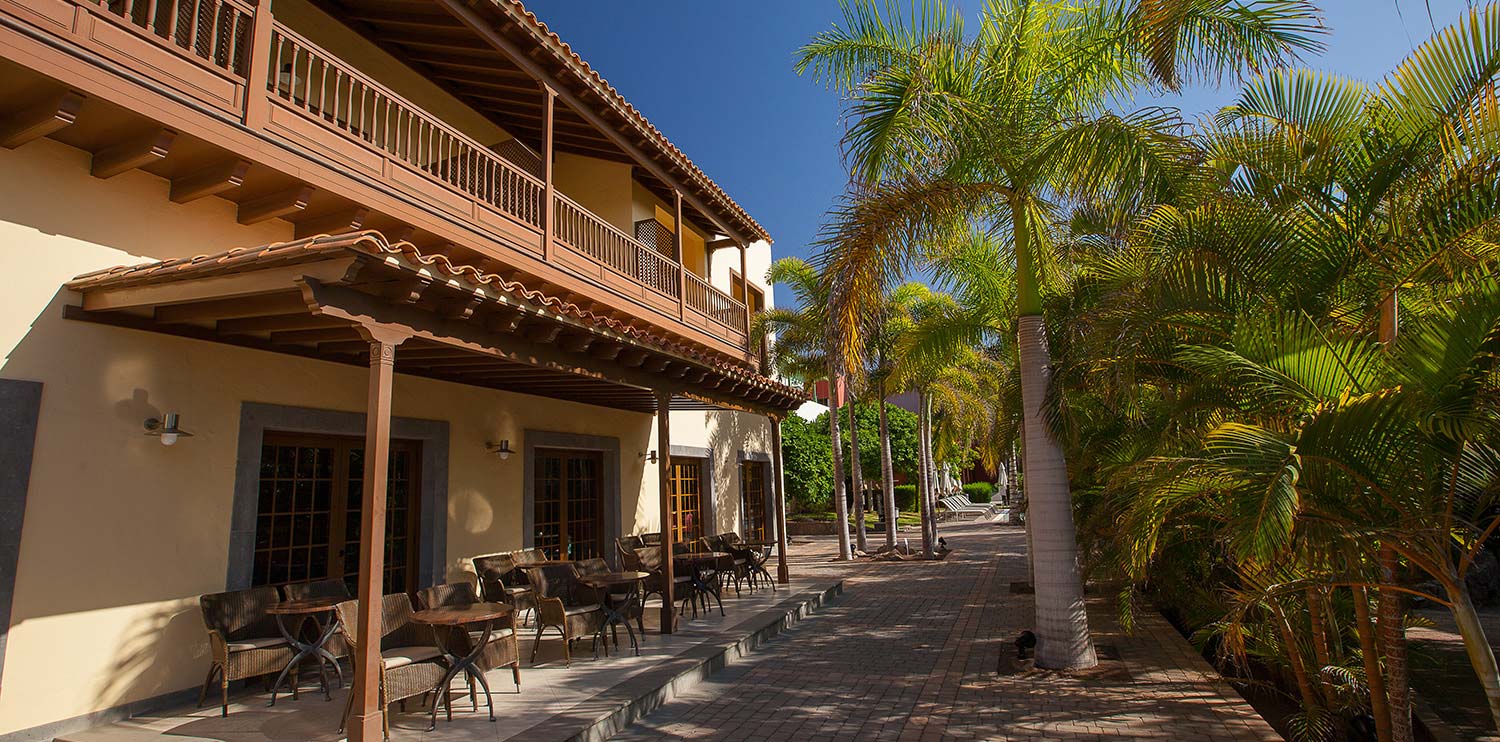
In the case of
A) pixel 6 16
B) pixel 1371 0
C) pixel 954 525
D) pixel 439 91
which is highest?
pixel 439 91

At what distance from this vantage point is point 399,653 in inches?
215

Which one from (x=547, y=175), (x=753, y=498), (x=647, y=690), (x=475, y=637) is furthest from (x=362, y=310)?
(x=753, y=498)

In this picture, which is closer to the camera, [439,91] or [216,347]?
[216,347]

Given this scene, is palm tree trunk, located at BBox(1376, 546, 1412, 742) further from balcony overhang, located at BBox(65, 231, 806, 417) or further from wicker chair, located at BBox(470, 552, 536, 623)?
wicker chair, located at BBox(470, 552, 536, 623)

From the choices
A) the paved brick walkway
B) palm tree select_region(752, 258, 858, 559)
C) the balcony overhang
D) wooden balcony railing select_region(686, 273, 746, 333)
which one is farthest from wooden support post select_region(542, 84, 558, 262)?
palm tree select_region(752, 258, 858, 559)

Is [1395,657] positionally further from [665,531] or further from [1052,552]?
[665,531]

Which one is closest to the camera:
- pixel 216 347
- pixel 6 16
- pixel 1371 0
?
pixel 1371 0

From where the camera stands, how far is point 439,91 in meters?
10.2

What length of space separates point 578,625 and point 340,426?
9.61ft

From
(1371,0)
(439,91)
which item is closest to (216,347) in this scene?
(439,91)

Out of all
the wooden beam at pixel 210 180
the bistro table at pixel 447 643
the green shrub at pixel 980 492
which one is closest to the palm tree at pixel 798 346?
the bistro table at pixel 447 643

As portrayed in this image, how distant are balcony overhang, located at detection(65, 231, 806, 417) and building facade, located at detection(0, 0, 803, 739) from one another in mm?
27

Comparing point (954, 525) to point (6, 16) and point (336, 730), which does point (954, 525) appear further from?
point (6, 16)

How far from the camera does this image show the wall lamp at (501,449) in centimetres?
930
